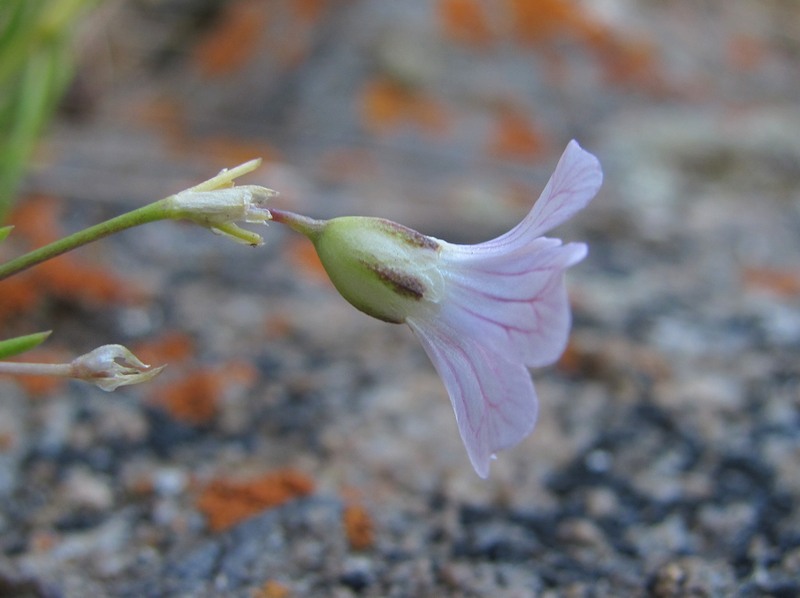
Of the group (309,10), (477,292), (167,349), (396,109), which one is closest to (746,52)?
(396,109)

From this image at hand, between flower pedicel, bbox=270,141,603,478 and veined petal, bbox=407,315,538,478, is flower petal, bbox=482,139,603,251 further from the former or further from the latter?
veined petal, bbox=407,315,538,478

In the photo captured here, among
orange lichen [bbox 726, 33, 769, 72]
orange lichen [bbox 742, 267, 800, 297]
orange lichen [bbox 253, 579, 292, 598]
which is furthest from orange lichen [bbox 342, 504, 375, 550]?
orange lichen [bbox 726, 33, 769, 72]

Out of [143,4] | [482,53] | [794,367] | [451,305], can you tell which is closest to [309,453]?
[451,305]

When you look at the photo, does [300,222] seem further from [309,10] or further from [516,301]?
[309,10]

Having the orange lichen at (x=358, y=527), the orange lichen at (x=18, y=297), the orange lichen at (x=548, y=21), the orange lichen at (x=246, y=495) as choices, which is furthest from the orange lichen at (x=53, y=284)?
the orange lichen at (x=548, y=21)

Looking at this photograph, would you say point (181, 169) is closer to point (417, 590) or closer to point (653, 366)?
point (653, 366)

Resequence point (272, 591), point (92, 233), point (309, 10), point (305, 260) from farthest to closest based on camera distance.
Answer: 1. point (309, 10)
2. point (305, 260)
3. point (272, 591)
4. point (92, 233)
